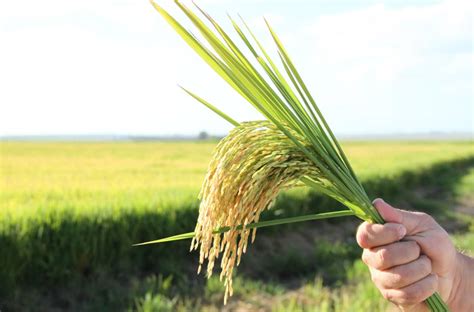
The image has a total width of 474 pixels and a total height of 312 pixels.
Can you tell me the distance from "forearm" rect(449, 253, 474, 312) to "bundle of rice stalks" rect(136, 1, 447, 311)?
1.76 ft

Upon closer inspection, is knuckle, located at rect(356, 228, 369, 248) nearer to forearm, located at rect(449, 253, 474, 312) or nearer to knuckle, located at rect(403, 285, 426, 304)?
knuckle, located at rect(403, 285, 426, 304)

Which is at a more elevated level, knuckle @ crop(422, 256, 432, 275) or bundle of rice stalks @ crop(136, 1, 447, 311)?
bundle of rice stalks @ crop(136, 1, 447, 311)

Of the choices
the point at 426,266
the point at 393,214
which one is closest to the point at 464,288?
the point at 426,266

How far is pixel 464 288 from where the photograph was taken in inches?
67.7

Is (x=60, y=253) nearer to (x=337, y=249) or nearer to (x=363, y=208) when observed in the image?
(x=337, y=249)

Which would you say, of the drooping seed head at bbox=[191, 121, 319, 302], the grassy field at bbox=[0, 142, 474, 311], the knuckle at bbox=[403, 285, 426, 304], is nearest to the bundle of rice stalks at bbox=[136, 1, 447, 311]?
the drooping seed head at bbox=[191, 121, 319, 302]

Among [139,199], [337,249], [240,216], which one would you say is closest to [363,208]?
[240,216]

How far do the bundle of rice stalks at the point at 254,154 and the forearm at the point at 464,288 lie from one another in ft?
1.76

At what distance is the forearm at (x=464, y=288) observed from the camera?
5.53 feet

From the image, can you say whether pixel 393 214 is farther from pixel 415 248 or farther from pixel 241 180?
pixel 241 180

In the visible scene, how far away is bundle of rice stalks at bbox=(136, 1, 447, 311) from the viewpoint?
1.18 metres

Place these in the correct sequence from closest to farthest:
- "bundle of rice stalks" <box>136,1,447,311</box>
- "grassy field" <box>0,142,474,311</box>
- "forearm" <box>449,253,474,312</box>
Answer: "bundle of rice stalks" <box>136,1,447,311</box>
"forearm" <box>449,253,474,312</box>
"grassy field" <box>0,142,474,311</box>

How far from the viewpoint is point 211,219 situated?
121 centimetres

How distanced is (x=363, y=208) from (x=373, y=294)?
329 centimetres
